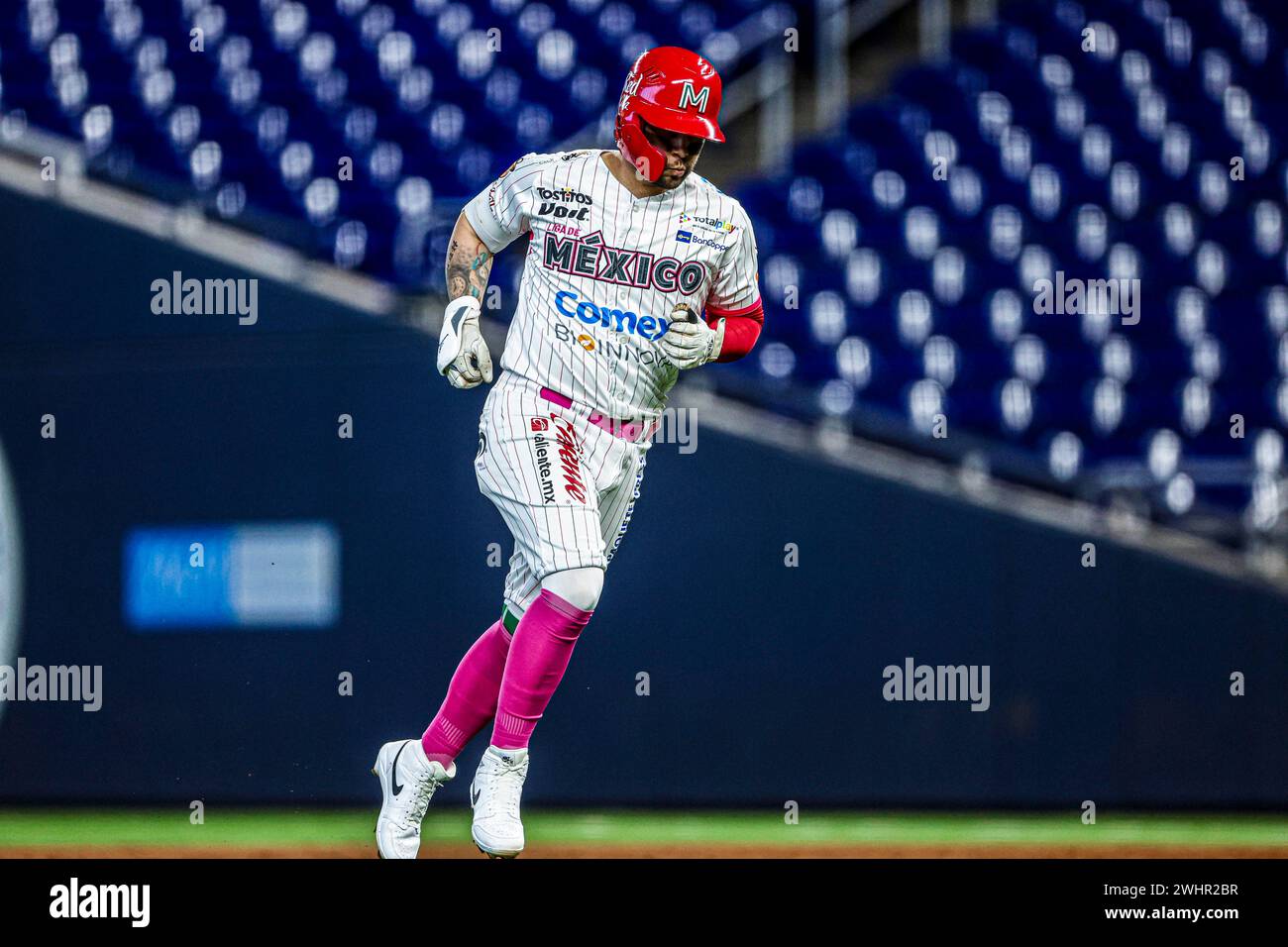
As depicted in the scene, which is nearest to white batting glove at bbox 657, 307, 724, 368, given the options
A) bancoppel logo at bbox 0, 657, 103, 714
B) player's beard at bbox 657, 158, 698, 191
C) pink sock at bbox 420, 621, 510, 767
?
player's beard at bbox 657, 158, 698, 191

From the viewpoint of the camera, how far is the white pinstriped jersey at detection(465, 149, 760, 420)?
354 centimetres

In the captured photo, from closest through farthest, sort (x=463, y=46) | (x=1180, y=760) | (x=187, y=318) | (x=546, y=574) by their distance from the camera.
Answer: (x=546, y=574) < (x=1180, y=760) < (x=187, y=318) < (x=463, y=46)

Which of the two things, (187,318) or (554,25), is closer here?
(187,318)

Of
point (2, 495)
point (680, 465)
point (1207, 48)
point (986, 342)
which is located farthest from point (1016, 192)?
point (2, 495)

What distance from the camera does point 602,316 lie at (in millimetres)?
3545

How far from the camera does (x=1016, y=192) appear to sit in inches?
208

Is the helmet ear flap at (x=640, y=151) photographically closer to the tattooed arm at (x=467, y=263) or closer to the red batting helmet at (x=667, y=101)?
the red batting helmet at (x=667, y=101)

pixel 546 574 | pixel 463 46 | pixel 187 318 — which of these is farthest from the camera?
pixel 463 46

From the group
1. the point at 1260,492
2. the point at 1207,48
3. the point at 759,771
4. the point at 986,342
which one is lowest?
the point at 759,771

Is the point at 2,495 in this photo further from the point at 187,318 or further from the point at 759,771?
the point at 759,771

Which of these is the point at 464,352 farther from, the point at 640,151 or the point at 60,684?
the point at 60,684

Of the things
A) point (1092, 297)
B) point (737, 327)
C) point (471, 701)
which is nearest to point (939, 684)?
point (1092, 297)

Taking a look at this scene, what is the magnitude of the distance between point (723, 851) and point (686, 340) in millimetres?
A: 1488

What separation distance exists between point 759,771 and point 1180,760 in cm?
115
